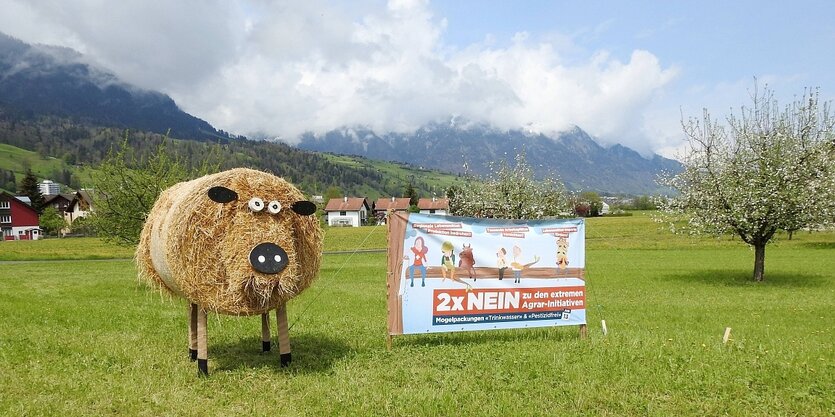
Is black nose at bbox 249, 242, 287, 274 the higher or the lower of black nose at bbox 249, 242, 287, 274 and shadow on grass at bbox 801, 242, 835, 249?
the higher

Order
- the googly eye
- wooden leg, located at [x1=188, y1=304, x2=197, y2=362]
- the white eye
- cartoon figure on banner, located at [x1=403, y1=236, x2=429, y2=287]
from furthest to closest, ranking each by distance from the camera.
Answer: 1. cartoon figure on banner, located at [x1=403, y1=236, x2=429, y2=287]
2. wooden leg, located at [x1=188, y1=304, x2=197, y2=362]
3. the googly eye
4. the white eye

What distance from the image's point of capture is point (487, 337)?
10391 mm

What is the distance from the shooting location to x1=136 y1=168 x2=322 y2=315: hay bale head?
7.40m

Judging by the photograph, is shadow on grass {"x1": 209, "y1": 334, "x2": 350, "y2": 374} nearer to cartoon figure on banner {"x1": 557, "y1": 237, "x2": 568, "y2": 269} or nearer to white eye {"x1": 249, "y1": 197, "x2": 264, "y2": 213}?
white eye {"x1": 249, "y1": 197, "x2": 264, "y2": 213}

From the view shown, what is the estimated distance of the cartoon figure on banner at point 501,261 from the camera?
9.88 m

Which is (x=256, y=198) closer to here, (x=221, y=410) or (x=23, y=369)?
(x=221, y=410)

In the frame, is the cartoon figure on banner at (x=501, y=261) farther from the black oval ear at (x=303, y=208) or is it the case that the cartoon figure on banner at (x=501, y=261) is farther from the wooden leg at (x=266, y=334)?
the wooden leg at (x=266, y=334)

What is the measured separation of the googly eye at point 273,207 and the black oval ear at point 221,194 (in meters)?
0.48

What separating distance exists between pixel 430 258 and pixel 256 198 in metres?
3.20

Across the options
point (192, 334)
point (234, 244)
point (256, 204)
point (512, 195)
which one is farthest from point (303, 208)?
point (512, 195)

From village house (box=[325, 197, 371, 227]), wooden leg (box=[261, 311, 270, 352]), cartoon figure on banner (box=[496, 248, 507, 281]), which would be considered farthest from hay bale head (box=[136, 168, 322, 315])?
village house (box=[325, 197, 371, 227])

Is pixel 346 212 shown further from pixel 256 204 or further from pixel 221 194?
pixel 221 194

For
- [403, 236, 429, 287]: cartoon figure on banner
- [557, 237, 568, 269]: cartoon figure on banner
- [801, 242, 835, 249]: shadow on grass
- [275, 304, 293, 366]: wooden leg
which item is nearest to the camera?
[275, 304, 293, 366]: wooden leg

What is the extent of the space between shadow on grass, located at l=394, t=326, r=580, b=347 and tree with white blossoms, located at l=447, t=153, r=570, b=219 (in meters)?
29.1
